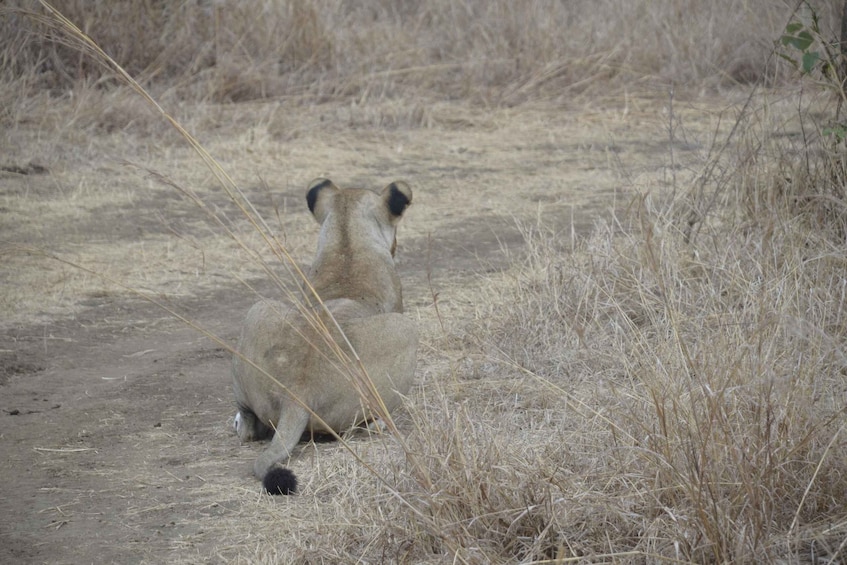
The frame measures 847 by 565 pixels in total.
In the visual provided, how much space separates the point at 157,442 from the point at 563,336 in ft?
6.06

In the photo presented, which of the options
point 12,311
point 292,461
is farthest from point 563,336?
point 12,311

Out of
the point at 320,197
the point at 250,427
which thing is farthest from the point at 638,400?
the point at 320,197

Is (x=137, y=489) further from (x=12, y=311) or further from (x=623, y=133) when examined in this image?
(x=623, y=133)

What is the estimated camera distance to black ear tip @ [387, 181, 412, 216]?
17.4 ft

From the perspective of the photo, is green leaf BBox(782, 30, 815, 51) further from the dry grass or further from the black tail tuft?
the black tail tuft

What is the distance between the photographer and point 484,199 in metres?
8.66

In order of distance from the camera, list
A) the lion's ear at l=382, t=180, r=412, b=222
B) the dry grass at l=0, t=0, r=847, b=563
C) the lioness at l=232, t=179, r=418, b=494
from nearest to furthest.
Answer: the dry grass at l=0, t=0, r=847, b=563 → the lioness at l=232, t=179, r=418, b=494 → the lion's ear at l=382, t=180, r=412, b=222

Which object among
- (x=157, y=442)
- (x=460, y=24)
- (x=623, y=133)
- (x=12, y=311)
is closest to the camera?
(x=157, y=442)

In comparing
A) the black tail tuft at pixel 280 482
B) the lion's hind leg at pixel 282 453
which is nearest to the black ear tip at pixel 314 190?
the lion's hind leg at pixel 282 453

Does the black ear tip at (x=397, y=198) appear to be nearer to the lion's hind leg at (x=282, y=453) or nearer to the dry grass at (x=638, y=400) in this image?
the dry grass at (x=638, y=400)

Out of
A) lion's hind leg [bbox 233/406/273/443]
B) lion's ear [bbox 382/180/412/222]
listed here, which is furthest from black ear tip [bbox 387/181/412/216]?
lion's hind leg [bbox 233/406/273/443]

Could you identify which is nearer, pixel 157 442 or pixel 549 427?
pixel 549 427

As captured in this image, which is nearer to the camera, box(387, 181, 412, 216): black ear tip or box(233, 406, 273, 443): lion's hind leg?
box(233, 406, 273, 443): lion's hind leg

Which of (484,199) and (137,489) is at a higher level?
(137,489)
